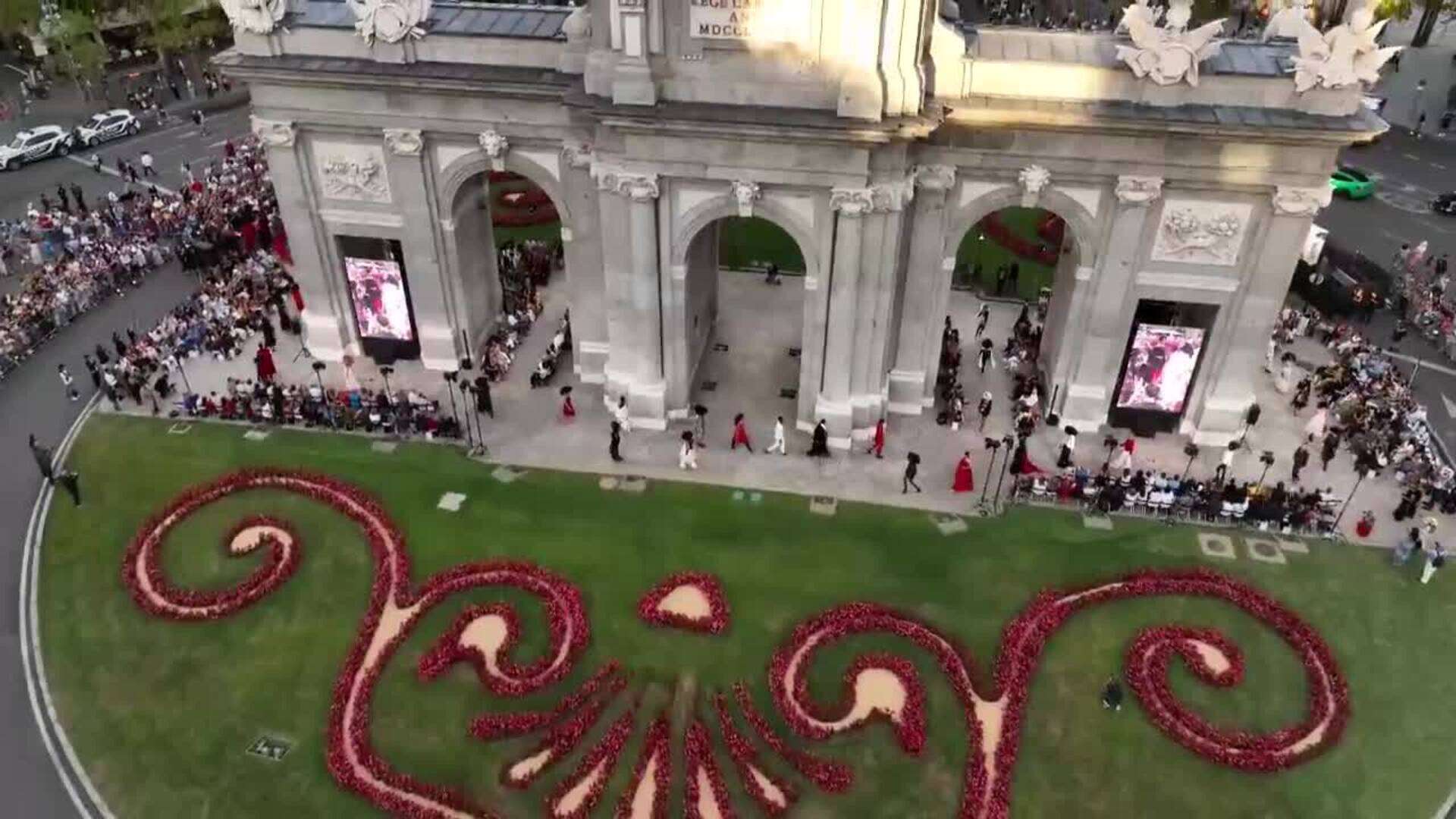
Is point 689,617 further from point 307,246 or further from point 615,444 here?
point 307,246

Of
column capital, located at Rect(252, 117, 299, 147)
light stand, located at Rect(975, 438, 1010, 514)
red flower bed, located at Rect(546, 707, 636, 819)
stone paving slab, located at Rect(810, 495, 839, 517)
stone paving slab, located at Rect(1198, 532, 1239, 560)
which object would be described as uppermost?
column capital, located at Rect(252, 117, 299, 147)

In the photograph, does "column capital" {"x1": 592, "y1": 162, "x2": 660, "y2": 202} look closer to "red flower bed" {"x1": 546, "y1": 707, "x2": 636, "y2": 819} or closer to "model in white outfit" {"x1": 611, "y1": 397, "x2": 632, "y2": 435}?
"model in white outfit" {"x1": 611, "y1": 397, "x2": 632, "y2": 435}

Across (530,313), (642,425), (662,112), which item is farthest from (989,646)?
(530,313)

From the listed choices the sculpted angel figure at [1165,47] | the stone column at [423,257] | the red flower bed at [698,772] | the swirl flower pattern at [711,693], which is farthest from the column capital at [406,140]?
the sculpted angel figure at [1165,47]

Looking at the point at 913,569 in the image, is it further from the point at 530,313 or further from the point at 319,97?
the point at 319,97

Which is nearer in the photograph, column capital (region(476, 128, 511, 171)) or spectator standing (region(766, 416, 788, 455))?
column capital (region(476, 128, 511, 171))

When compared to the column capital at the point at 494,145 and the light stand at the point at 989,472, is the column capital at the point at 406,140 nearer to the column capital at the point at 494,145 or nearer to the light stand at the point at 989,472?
the column capital at the point at 494,145

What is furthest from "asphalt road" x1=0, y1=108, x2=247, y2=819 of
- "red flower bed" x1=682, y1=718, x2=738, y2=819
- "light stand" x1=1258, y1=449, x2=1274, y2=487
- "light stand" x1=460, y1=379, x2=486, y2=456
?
"light stand" x1=1258, y1=449, x2=1274, y2=487
